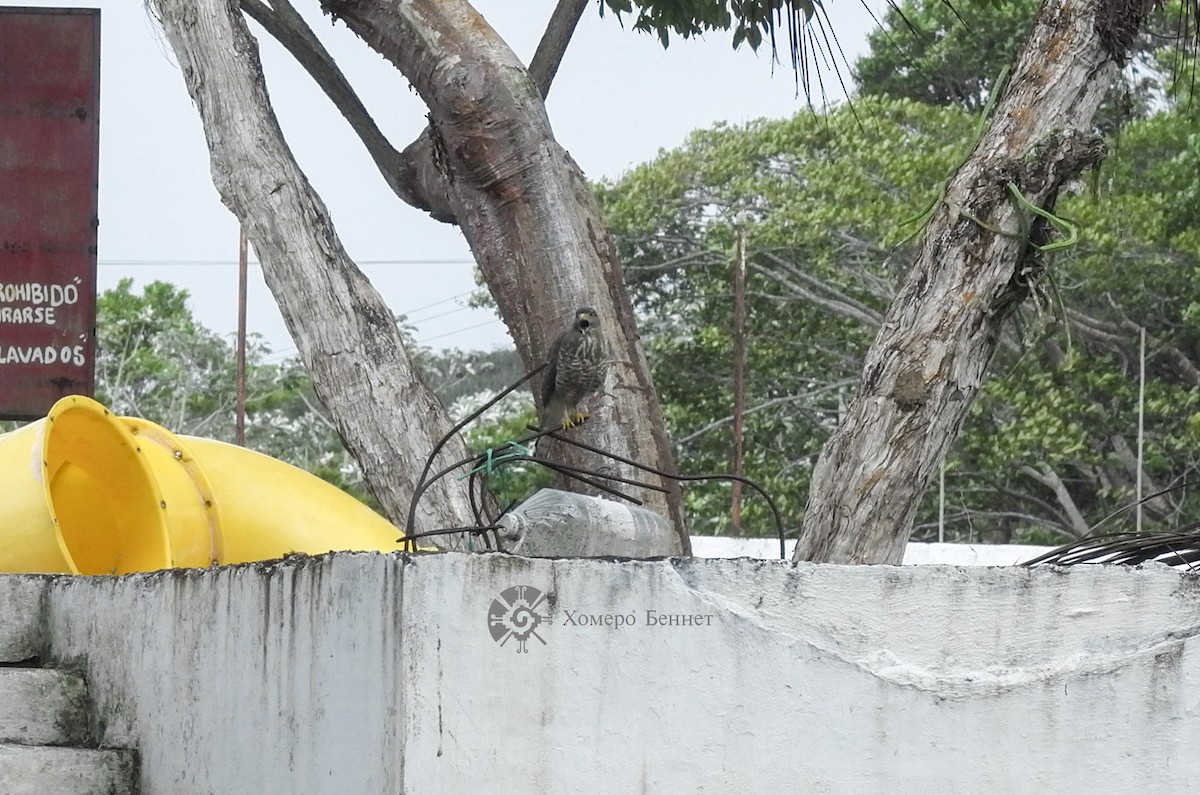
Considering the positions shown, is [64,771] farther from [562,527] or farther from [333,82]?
[333,82]

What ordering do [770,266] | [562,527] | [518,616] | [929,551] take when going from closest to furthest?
[518,616] → [562,527] → [929,551] → [770,266]

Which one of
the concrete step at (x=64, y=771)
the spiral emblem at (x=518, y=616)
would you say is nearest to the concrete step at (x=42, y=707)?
the concrete step at (x=64, y=771)

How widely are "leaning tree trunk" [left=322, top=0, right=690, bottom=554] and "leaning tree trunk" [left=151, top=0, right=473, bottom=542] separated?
505 millimetres

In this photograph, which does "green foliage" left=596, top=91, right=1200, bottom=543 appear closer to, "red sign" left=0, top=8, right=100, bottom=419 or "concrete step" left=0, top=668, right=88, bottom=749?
"red sign" left=0, top=8, right=100, bottom=419

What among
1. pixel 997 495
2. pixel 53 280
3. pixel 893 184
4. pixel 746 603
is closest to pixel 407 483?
pixel 53 280

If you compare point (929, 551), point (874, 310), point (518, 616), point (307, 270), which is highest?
point (874, 310)

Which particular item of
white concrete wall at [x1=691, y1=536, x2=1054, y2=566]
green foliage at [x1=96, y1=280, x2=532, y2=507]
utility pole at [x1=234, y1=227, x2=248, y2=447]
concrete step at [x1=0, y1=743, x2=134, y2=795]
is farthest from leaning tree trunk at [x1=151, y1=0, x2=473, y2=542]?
green foliage at [x1=96, y1=280, x2=532, y2=507]

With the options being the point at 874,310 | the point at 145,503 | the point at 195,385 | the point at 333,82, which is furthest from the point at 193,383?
the point at 145,503

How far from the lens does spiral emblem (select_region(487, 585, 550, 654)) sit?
2.63 metres

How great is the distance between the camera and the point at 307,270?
6.18 meters

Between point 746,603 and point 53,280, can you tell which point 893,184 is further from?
point 746,603

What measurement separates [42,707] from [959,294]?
3.00m

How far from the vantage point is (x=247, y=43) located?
6.33m

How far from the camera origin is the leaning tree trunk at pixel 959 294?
5148mm
